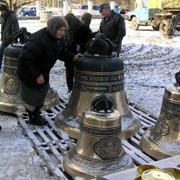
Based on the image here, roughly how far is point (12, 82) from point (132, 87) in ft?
8.43

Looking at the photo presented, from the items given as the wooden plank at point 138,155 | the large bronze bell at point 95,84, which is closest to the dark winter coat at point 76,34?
the large bronze bell at point 95,84

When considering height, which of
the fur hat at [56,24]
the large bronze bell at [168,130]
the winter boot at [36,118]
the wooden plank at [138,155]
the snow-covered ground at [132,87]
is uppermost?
the fur hat at [56,24]

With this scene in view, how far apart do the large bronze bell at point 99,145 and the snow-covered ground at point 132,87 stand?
1.24ft

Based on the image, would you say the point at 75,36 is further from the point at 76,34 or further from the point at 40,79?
the point at 40,79

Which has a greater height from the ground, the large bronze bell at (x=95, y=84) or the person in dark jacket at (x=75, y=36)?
the person in dark jacket at (x=75, y=36)

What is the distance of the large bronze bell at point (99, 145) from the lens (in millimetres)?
3311

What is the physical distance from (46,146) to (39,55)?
1.01 m

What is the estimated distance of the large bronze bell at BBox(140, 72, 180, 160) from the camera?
375cm

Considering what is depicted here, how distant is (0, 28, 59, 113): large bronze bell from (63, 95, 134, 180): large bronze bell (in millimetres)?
2020

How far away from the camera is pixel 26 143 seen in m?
4.29

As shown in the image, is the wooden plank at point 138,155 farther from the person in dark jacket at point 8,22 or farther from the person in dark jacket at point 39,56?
the person in dark jacket at point 8,22

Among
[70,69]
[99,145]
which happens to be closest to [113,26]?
[70,69]

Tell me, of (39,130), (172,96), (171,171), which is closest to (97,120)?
(172,96)

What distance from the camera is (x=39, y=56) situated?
4266 mm
